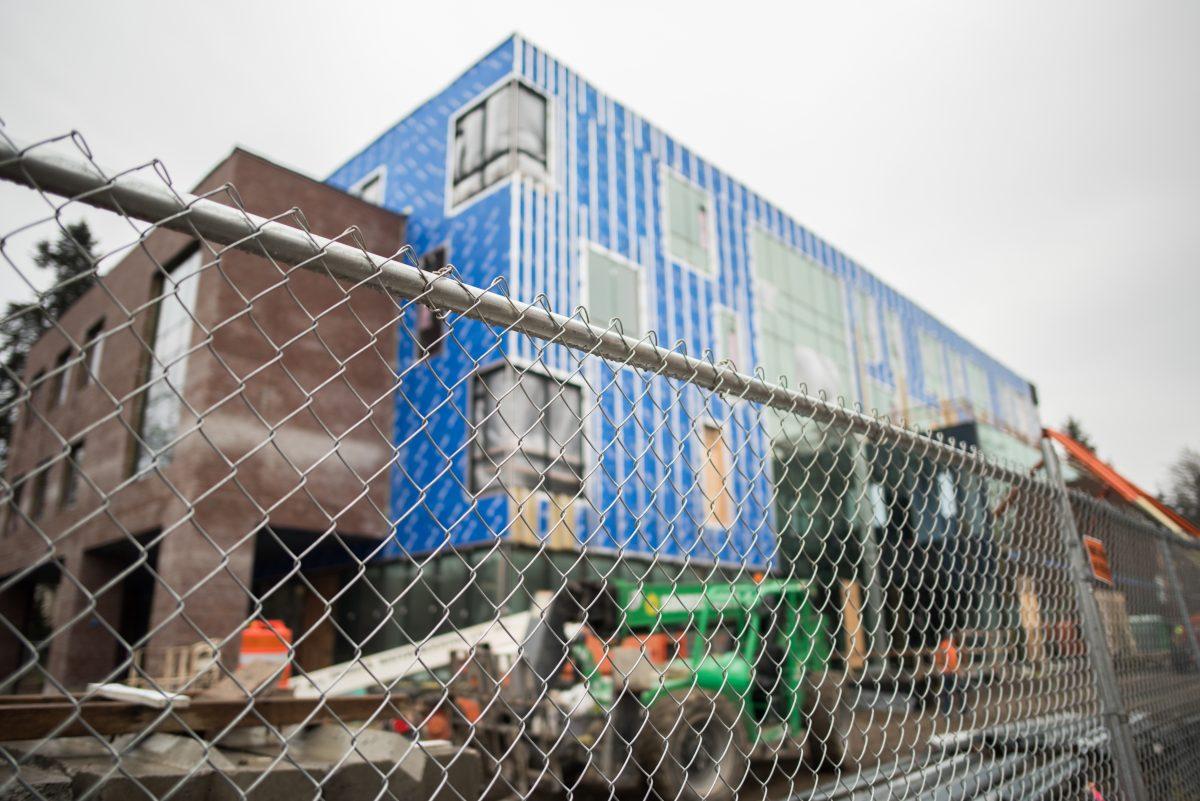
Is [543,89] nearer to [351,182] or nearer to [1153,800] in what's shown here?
[351,182]

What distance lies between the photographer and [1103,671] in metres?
3.23

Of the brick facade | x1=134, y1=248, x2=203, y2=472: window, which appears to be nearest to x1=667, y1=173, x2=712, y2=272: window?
the brick facade

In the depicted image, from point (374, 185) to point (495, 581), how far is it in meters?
12.3

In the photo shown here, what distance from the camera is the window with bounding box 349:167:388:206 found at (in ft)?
67.9

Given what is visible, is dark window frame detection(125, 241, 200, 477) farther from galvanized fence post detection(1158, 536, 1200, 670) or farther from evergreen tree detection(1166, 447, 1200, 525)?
evergreen tree detection(1166, 447, 1200, 525)

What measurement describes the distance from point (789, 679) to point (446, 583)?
368 inches

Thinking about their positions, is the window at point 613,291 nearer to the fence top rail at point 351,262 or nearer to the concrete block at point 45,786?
the fence top rail at point 351,262

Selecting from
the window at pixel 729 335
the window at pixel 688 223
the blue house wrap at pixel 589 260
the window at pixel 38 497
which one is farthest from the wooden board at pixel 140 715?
the window at pixel 38 497

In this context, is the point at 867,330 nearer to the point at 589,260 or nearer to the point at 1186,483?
the point at 589,260

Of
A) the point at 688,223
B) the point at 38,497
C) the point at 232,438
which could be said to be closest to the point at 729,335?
the point at 688,223

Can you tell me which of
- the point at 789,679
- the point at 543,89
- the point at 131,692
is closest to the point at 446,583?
the point at 789,679

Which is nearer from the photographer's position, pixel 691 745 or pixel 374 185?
pixel 691 745

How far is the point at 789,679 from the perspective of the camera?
28.4 ft

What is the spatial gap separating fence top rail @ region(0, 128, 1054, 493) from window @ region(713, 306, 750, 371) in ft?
60.2
